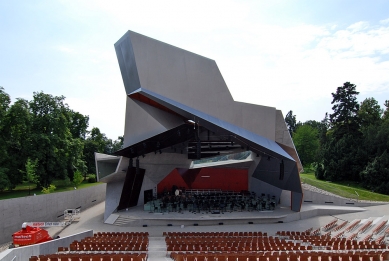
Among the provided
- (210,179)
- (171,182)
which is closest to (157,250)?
(171,182)

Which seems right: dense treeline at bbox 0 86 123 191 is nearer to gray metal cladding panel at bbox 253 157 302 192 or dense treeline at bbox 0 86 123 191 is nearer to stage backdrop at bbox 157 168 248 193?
stage backdrop at bbox 157 168 248 193

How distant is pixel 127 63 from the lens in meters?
18.3

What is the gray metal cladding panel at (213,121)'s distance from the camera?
59.5 ft

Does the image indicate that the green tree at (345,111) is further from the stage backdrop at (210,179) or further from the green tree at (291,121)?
the green tree at (291,121)

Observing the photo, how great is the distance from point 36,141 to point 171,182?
46.7 feet

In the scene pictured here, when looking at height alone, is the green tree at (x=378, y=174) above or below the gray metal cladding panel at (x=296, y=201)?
above

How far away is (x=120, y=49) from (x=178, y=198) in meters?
14.5

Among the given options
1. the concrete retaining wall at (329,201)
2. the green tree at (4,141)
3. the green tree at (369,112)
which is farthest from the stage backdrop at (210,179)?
the green tree at (369,112)

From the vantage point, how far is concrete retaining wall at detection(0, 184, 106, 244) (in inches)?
765

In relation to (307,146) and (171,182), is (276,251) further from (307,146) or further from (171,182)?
(307,146)

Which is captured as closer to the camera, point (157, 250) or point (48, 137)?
point (157, 250)

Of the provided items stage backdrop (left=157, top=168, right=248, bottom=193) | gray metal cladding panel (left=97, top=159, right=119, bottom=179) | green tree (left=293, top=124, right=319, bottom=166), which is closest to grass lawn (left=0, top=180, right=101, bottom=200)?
gray metal cladding panel (left=97, top=159, right=119, bottom=179)

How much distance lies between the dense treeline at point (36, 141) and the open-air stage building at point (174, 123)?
6.02 m

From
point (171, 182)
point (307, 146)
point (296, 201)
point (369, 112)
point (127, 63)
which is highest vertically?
point (369, 112)
